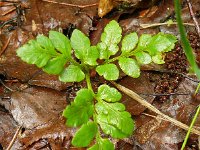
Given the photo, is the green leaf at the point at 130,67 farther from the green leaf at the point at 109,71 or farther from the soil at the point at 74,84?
the soil at the point at 74,84

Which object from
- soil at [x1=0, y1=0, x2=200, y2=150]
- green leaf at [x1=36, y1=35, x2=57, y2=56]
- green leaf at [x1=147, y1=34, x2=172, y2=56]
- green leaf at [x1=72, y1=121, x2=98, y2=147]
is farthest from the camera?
soil at [x1=0, y1=0, x2=200, y2=150]

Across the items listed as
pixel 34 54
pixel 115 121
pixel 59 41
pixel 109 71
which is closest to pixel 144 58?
pixel 109 71

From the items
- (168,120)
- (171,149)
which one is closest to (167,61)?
(168,120)

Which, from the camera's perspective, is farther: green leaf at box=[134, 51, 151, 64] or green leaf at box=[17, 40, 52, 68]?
green leaf at box=[134, 51, 151, 64]

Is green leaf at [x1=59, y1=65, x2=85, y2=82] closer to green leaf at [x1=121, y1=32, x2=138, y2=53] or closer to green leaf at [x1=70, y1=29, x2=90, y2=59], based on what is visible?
green leaf at [x1=70, y1=29, x2=90, y2=59]

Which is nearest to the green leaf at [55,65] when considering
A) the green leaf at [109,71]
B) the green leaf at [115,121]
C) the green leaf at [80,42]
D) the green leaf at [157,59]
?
the green leaf at [80,42]

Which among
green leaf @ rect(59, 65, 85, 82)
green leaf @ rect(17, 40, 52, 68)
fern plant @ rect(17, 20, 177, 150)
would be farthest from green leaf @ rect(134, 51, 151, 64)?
green leaf @ rect(17, 40, 52, 68)
